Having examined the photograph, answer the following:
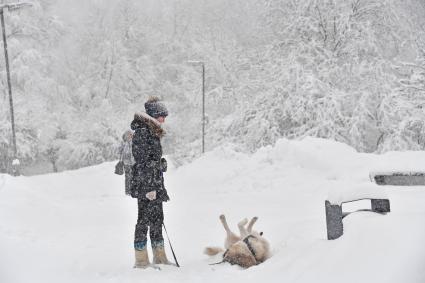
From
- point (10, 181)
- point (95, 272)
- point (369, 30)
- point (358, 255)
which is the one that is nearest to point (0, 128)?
point (10, 181)

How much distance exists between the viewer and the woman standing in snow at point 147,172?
4.77 m

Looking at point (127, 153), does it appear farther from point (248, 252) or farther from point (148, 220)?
point (248, 252)

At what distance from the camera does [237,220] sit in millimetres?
7488

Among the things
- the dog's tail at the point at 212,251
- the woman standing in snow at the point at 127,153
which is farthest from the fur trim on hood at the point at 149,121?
the woman standing in snow at the point at 127,153

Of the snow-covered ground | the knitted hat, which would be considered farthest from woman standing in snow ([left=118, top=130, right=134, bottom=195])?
the knitted hat

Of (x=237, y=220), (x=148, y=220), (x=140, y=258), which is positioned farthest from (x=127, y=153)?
(x=140, y=258)

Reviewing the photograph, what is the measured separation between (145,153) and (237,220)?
3.11 meters

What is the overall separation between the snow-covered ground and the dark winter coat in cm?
80

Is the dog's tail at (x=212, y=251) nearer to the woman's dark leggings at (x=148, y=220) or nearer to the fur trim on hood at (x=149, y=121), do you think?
the woman's dark leggings at (x=148, y=220)

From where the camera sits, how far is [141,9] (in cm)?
3956

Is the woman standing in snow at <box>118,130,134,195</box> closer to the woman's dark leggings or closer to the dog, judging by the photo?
the woman's dark leggings

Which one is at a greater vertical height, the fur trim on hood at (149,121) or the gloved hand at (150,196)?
the fur trim on hood at (149,121)

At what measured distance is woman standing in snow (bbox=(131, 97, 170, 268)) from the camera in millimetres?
4766

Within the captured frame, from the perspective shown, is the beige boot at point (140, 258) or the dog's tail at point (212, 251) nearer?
the beige boot at point (140, 258)
